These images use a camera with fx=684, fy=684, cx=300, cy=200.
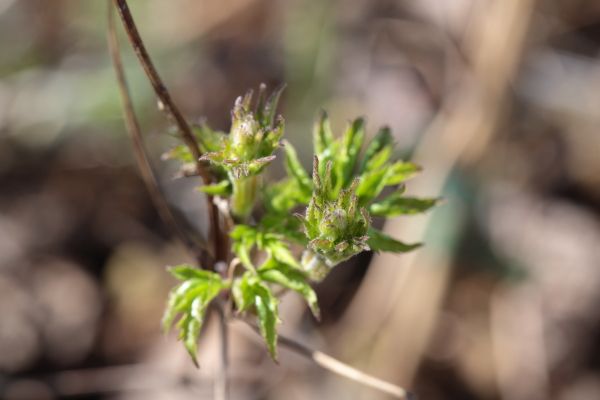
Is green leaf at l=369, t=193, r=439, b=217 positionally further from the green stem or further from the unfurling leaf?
the unfurling leaf

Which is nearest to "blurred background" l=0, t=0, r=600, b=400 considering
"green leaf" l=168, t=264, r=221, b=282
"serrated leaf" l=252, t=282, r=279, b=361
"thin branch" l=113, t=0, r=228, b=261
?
"thin branch" l=113, t=0, r=228, b=261

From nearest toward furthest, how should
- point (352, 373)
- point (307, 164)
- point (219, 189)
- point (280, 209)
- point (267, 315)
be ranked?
point (267, 315), point (219, 189), point (280, 209), point (352, 373), point (307, 164)

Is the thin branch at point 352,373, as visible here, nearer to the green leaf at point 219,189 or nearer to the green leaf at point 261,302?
the green leaf at point 261,302

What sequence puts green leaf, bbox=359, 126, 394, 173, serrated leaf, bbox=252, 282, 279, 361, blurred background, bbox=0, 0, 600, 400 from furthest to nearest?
blurred background, bbox=0, 0, 600, 400 → green leaf, bbox=359, 126, 394, 173 → serrated leaf, bbox=252, 282, 279, 361

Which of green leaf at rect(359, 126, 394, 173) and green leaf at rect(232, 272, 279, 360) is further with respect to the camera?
green leaf at rect(359, 126, 394, 173)

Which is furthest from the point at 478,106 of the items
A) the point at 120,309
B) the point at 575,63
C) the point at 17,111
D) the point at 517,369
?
the point at 17,111

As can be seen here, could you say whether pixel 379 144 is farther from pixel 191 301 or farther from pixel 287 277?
pixel 191 301

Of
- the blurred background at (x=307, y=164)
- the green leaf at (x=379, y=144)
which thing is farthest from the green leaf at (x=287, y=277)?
the blurred background at (x=307, y=164)

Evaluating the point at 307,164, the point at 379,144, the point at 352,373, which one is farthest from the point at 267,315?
the point at 307,164
